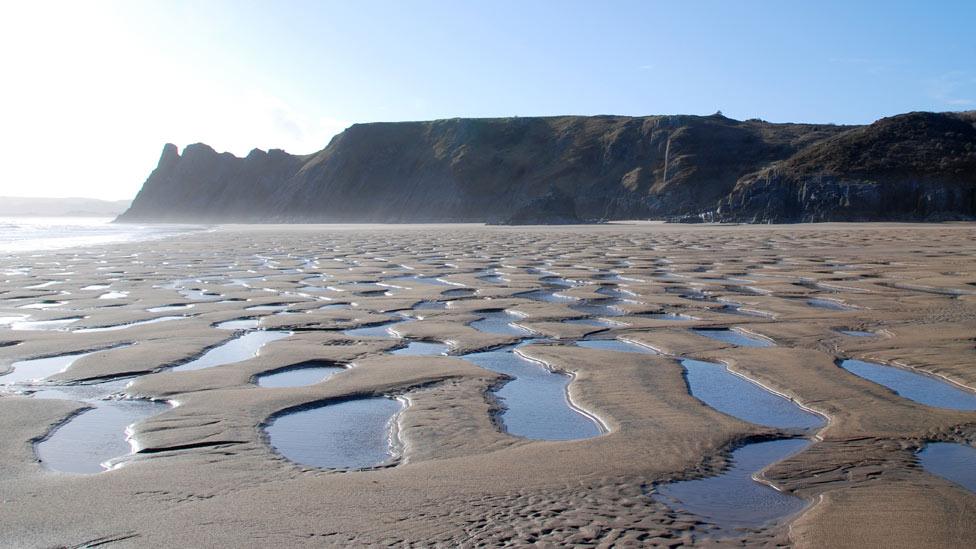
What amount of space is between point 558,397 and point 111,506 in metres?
2.31

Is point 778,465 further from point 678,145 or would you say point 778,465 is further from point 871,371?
point 678,145

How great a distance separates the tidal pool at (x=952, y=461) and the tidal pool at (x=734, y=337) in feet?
7.67

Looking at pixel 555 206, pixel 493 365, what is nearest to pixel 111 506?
pixel 493 365

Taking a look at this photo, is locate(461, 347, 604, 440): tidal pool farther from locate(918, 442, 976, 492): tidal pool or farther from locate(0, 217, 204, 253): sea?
locate(0, 217, 204, 253): sea

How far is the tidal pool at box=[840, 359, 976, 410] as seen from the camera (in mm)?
3969

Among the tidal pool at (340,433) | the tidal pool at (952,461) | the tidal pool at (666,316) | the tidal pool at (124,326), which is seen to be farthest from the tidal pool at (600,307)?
the tidal pool at (952,461)

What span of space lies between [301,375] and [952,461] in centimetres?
343

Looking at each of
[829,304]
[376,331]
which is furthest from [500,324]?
[829,304]

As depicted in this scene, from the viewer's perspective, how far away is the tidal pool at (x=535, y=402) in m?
3.61

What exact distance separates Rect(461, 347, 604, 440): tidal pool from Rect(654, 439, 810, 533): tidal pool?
72 centimetres

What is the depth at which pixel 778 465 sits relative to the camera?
3.01 metres

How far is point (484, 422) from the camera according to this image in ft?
12.1

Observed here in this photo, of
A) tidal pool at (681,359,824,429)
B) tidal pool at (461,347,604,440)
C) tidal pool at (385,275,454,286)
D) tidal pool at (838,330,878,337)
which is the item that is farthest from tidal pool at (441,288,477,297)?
tidal pool at (681,359,824,429)

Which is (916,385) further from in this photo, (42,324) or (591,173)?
(591,173)
